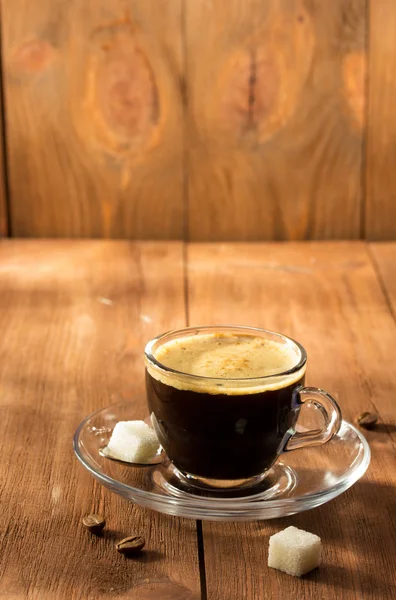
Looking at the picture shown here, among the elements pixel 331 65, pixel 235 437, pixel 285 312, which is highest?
pixel 331 65

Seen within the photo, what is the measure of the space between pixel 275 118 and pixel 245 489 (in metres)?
1.27

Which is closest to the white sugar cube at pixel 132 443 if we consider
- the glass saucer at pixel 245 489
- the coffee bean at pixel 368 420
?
the glass saucer at pixel 245 489

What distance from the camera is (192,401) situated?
79 cm

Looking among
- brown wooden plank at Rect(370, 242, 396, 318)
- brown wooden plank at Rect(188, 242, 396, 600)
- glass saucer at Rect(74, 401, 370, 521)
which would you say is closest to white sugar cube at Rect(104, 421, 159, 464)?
glass saucer at Rect(74, 401, 370, 521)

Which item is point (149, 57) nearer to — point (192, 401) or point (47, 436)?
point (47, 436)

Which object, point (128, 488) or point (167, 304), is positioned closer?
point (128, 488)

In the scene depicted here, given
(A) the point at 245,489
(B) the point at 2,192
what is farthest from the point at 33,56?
(A) the point at 245,489

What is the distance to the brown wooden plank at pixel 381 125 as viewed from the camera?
6.23 ft

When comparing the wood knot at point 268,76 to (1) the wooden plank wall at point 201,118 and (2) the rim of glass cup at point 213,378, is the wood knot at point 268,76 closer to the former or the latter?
(1) the wooden plank wall at point 201,118

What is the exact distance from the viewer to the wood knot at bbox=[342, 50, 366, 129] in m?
1.91

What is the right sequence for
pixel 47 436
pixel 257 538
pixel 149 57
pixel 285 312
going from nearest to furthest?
pixel 257 538 → pixel 47 436 → pixel 285 312 → pixel 149 57

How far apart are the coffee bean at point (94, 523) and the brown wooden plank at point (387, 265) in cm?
83

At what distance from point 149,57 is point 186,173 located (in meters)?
0.26

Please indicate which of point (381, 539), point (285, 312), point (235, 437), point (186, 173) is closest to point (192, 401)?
point (235, 437)
